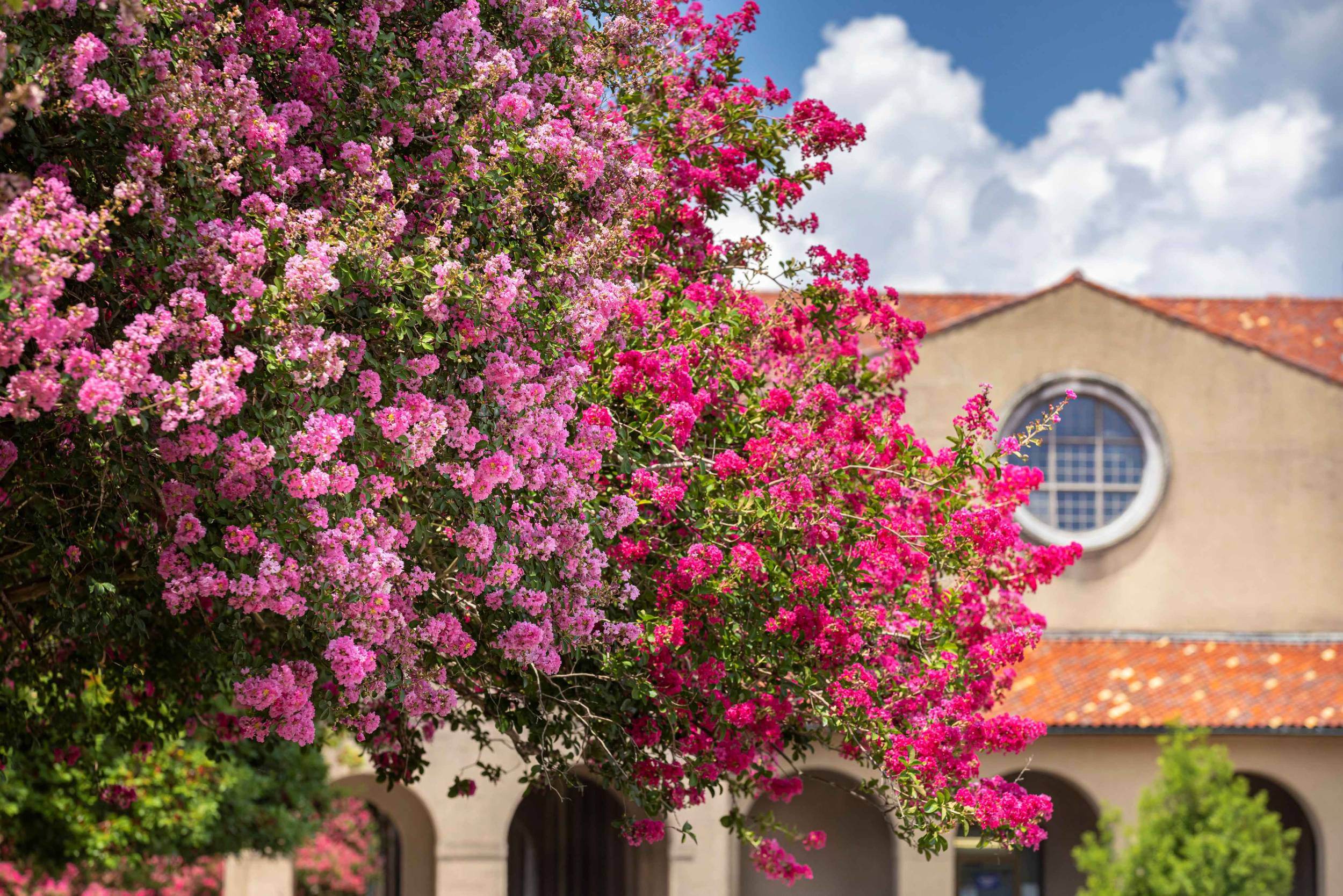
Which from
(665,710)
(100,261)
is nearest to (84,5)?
(100,261)

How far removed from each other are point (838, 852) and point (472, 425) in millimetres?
20486

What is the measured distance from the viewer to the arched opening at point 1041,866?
25266 mm

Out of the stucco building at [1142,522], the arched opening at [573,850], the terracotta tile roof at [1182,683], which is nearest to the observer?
the terracotta tile roof at [1182,683]

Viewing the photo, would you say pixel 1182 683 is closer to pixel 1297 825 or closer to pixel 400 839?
pixel 1297 825

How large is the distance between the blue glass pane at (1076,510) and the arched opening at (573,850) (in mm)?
7662

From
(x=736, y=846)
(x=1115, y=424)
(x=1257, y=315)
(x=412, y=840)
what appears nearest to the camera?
(x=736, y=846)

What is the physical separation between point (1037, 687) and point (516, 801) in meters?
6.83

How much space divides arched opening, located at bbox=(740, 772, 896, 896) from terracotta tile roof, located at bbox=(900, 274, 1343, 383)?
7.35 metres

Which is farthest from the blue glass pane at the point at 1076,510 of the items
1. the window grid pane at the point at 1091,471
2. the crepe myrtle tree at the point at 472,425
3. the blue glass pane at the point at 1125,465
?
the crepe myrtle tree at the point at 472,425

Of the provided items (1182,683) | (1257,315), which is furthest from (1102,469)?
(1257,315)

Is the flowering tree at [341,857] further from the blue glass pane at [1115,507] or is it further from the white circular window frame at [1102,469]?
the blue glass pane at [1115,507]

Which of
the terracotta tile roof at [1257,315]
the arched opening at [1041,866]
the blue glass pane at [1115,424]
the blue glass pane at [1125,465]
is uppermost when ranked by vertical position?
the terracotta tile roof at [1257,315]

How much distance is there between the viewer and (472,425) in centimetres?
650

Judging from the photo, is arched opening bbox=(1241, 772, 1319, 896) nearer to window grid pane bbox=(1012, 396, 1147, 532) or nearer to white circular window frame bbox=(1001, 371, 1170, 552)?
white circular window frame bbox=(1001, 371, 1170, 552)
